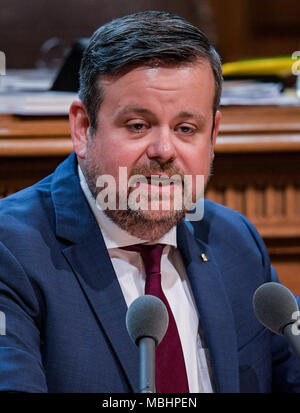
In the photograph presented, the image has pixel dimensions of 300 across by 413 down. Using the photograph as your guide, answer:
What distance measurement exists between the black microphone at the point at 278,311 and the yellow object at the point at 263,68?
1.33 metres

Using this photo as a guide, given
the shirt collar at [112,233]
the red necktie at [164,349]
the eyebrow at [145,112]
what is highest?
the eyebrow at [145,112]

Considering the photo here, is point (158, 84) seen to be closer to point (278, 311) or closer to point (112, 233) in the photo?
point (112, 233)

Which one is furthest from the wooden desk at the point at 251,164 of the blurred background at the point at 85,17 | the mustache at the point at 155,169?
the blurred background at the point at 85,17

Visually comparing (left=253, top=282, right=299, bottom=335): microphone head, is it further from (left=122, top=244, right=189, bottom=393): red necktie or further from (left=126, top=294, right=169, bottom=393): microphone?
(left=122, top=244, right=189, bottom=393): red necktie

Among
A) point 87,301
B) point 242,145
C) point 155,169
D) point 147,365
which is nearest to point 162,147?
point 155,169

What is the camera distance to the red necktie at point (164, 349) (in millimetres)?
1144

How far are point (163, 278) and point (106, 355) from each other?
0.20 m

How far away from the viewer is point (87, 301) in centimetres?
116

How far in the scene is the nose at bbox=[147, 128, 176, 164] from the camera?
111 cm

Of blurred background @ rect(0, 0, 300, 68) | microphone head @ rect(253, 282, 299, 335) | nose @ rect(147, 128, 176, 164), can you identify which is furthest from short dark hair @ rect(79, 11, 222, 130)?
blurred background @ rect(0, 0, 300, 68)

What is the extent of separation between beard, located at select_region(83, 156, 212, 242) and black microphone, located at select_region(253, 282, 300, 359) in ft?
0.86

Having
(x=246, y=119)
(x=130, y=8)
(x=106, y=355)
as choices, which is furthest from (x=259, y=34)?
(x=106, y=355)

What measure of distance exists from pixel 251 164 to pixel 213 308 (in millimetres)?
518

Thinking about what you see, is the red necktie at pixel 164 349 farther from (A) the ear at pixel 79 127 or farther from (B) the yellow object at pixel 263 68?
(B) the yellow object at pixel 263 68
